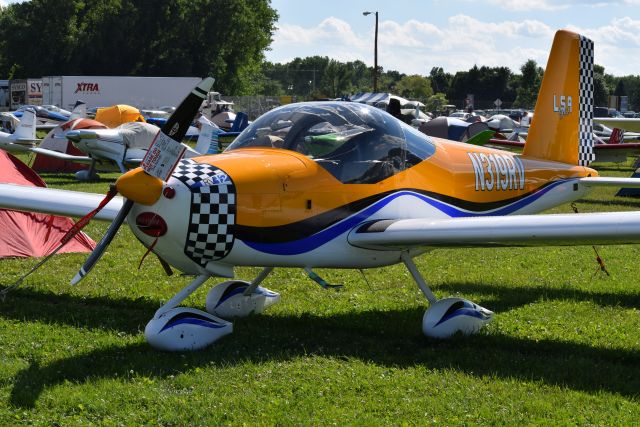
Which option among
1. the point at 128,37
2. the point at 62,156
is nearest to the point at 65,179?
the point at 62,156

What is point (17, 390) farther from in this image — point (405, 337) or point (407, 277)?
point (407, 277)

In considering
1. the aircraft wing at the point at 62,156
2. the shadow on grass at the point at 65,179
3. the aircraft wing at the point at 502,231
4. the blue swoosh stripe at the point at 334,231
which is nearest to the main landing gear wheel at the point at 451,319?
the aircraft wing at the point at 502,231

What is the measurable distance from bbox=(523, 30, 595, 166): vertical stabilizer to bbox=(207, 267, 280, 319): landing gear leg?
12.2 feet

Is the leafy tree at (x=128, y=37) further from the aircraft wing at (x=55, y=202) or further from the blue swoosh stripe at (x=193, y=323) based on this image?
the blue swoosh stripe at (x=193, y=323)

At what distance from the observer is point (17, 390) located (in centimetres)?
514

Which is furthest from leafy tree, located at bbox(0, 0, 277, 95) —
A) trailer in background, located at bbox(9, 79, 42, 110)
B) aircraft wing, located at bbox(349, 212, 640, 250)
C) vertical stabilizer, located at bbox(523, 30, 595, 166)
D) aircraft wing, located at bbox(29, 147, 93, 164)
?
aircraft wing, located at bbox(349, 212, 640, 250)

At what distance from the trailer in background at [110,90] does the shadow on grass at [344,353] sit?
175 feet

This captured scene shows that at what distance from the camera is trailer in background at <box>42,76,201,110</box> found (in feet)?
193

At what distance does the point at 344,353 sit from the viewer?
619 cm

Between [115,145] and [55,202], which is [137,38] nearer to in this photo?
[115,145]

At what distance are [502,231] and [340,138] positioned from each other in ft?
5.08

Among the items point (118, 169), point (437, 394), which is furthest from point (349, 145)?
point (118, 169)

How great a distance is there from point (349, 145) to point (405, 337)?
5.48 feet

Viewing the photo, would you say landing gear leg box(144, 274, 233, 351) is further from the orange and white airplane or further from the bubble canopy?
the bubble canopy
